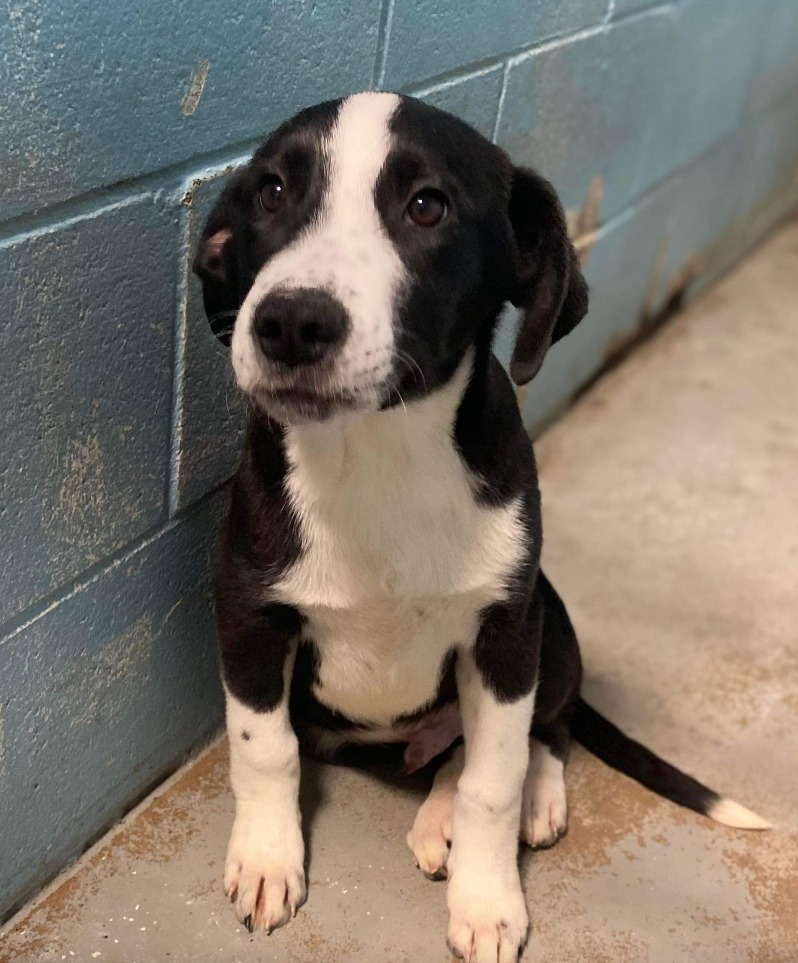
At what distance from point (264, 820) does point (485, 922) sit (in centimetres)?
34

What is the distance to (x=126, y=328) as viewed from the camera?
4.92ft

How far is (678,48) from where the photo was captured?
2898mm

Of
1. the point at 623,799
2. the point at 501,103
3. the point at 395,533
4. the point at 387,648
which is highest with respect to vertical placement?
the point at 501,103

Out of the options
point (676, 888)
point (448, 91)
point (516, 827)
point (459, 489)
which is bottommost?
point (676, 888)

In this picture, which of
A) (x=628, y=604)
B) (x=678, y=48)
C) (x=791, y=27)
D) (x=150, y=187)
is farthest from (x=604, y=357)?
(x=150, y=187)

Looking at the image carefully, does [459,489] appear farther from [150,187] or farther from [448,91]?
[448,91]

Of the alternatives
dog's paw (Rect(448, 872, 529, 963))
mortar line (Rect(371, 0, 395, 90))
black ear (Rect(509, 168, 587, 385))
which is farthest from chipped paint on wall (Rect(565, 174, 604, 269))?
dog's paw (Rect(448, 872, 529, 963))

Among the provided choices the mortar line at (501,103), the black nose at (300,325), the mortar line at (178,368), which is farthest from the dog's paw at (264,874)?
the mortar line at (501,103)

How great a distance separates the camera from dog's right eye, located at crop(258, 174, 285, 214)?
1.29 meters

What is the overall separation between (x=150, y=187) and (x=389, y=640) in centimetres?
67

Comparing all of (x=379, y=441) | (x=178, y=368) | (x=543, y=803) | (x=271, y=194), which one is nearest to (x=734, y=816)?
(x=543, y=803)

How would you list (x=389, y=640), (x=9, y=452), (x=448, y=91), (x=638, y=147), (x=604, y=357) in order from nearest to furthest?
(x=9, y=452), (x=389, y=640), (x=448, y=91), (x=638, y=147), (x=604, y=357)

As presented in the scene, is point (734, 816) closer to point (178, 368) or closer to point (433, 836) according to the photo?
point (433, 836)

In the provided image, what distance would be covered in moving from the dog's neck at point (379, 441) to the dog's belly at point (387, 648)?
18cm
